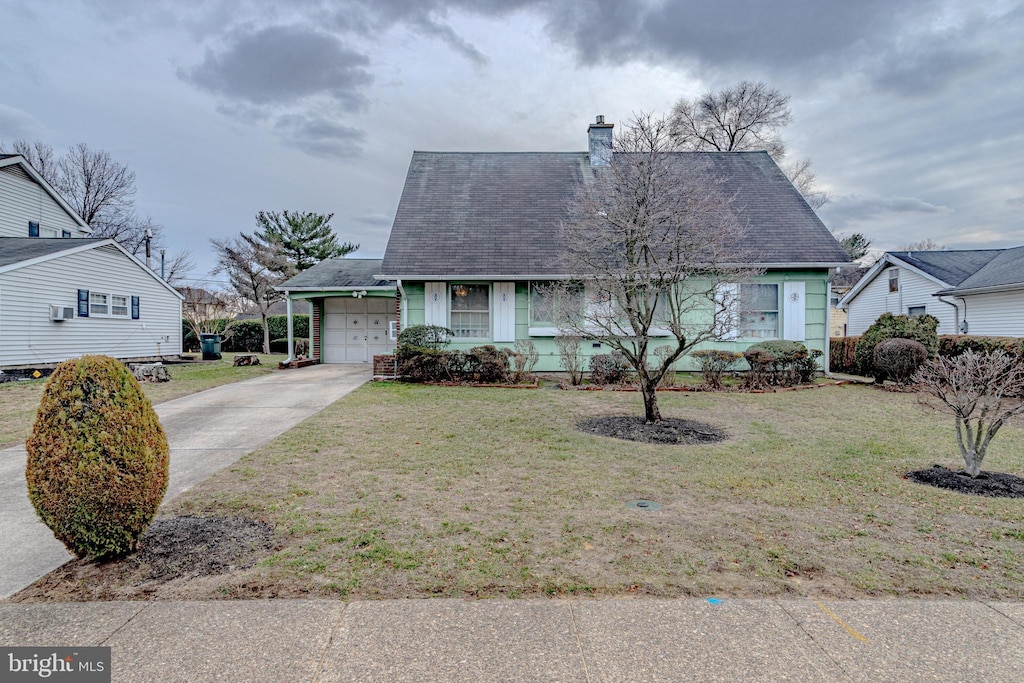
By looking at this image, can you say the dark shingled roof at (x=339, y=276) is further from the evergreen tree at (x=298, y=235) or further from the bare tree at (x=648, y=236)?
the evergreen tree at (x=298, y=235)

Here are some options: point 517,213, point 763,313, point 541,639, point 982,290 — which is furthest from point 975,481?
point 982,290

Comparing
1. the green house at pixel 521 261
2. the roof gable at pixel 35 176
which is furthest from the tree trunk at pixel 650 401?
the roof gable at pixel 35 176

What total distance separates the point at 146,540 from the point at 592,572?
303 cm

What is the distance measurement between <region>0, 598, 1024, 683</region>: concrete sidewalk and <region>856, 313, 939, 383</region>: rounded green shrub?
11102 mm

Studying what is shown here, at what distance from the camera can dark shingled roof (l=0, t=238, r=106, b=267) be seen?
1309cm

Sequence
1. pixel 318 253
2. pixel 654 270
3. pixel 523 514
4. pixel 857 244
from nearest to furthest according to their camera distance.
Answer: pixel 523 514 < pixel 654 270 < pixel 318 253 < pixel 857 244

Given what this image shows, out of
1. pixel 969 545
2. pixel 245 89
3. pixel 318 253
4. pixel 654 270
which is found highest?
pixel 245 89

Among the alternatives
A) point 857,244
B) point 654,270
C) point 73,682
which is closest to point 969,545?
point 654,270

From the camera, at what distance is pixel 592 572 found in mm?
2834

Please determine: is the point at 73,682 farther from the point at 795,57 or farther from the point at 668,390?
the point at 795,57

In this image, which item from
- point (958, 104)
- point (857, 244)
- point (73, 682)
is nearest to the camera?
point (73, 682)

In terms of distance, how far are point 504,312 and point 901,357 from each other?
9407mm

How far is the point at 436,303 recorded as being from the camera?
12570mm

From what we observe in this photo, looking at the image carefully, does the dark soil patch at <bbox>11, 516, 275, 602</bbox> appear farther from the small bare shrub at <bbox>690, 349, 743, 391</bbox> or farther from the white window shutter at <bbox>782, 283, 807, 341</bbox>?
the white window shutter at <bbox>782, 283, 807, 341</bbox>
